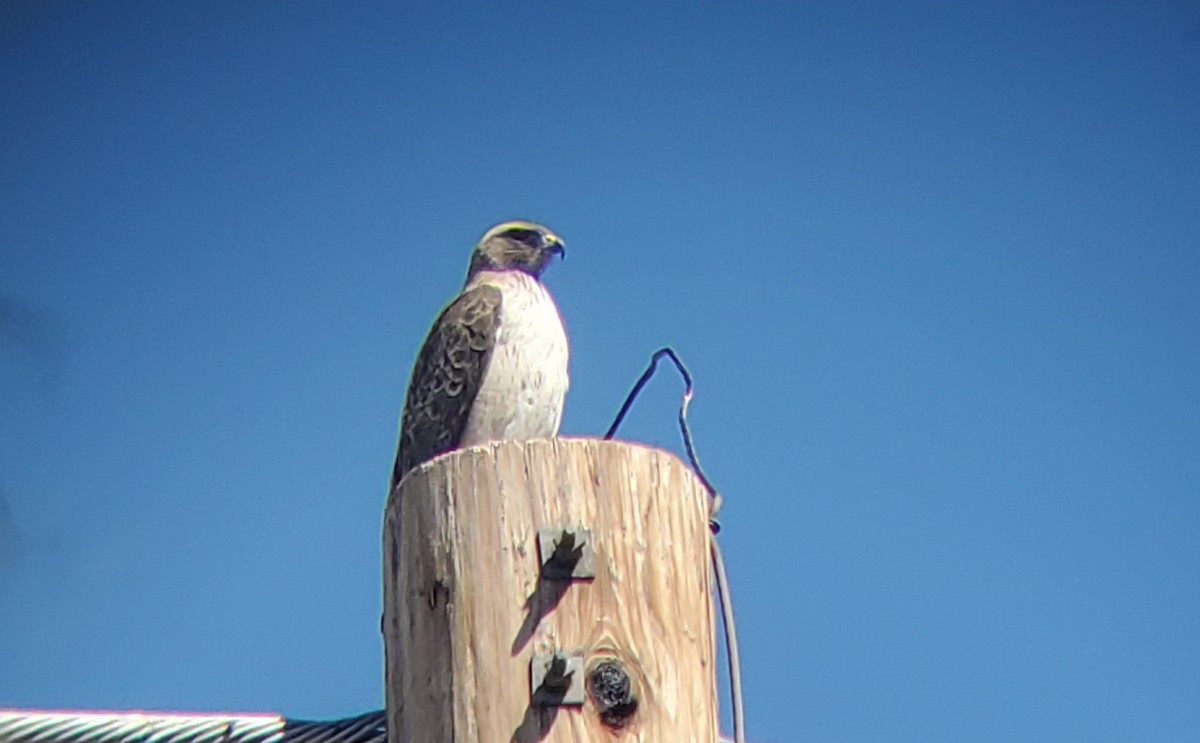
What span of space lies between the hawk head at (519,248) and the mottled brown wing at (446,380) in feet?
3.89

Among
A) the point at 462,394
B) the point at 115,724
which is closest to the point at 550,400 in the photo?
the point at 462,394

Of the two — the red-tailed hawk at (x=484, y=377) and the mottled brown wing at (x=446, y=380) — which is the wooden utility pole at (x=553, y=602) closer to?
the red-tailed hawk at (x=484, y=377)

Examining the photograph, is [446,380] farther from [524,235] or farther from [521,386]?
[524,235]

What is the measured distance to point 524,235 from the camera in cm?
1016

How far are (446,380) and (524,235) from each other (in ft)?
6.49

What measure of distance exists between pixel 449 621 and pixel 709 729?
0.64m

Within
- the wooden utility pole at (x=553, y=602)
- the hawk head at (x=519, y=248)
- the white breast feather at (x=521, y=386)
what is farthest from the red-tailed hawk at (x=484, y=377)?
the wooden utility pole at (x=553, y=602)

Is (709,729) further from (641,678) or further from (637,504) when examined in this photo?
(637,504)

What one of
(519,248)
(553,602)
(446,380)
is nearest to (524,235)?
(519,248)

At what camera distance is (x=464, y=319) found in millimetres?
8664

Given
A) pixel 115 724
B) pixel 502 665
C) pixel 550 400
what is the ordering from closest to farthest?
1. pixel 502 665
2. pixel 115 724
3. pixel 550 400

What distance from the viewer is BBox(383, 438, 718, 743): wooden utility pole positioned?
12.4ft

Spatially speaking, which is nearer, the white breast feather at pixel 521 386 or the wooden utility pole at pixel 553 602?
the wooden utility pole at pixel 553 602

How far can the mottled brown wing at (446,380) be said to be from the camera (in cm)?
828
